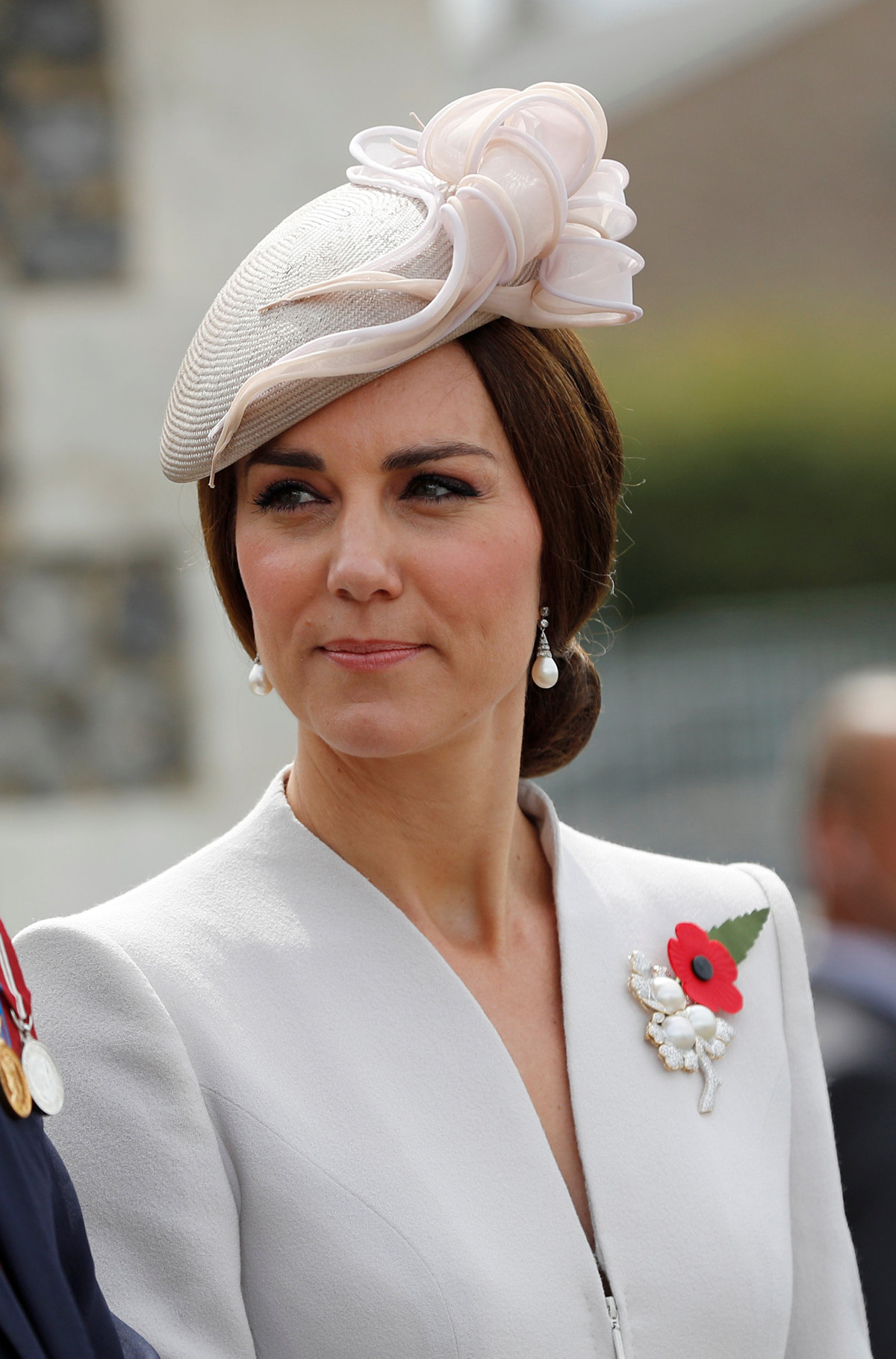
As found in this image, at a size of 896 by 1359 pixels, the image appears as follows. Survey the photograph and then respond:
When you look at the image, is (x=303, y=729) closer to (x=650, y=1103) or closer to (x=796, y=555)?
(x=650, y=1103)

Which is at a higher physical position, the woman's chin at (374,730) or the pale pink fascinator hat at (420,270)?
the pale pink fascinator hat at (420,270)

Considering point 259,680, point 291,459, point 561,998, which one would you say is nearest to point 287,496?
point 291,459

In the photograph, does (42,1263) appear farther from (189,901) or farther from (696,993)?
(696,993)

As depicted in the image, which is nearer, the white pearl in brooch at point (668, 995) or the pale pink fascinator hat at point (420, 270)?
the pale pink fascinator hat at point (420, 270)

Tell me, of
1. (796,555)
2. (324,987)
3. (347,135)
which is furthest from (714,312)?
(324,987)

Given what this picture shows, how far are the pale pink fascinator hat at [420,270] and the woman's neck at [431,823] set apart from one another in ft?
1.44

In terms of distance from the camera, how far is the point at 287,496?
2219 millimetres

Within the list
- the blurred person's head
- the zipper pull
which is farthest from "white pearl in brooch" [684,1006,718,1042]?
the blurred person's head

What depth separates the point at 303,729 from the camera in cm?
239

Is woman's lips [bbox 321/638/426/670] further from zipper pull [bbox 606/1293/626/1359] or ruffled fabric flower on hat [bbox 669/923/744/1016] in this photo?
zipper pull [bbox 606/1293/626/1359]

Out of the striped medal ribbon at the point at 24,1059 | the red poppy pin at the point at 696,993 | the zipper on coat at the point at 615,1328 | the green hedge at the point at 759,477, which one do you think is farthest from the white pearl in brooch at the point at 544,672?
the green hedge at the point at 759,477

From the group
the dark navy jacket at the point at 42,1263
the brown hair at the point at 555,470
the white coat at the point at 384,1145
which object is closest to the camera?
the dark navy jacket at the point at 42,1263

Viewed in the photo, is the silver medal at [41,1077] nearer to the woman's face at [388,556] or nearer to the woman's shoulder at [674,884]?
the woman's face at [388,556]

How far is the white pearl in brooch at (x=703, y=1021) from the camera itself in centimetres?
247
